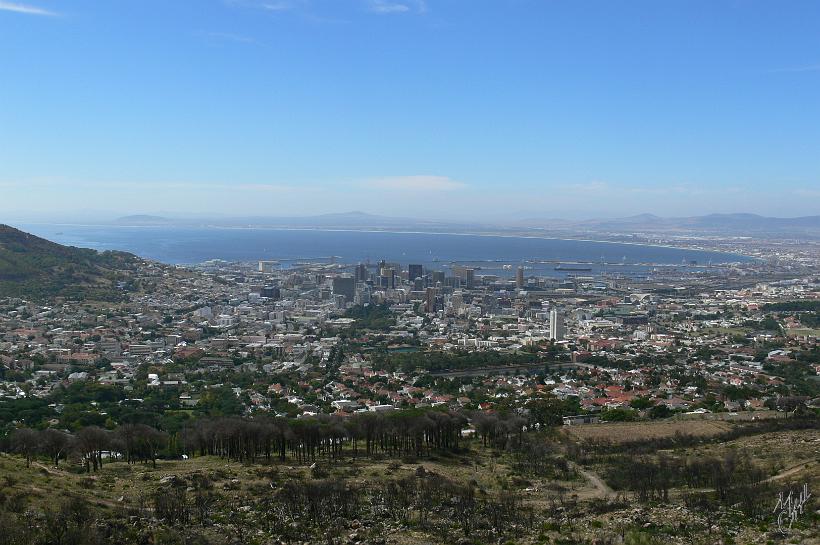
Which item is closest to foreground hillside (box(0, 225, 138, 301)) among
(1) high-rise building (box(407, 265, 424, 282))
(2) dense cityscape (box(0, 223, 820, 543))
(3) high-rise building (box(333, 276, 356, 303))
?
(2) dense cityscape (box(0, 223, 820, 543))

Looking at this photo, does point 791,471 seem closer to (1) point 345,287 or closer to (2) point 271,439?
(2) point 271,439

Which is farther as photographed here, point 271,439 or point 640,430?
point 640,430

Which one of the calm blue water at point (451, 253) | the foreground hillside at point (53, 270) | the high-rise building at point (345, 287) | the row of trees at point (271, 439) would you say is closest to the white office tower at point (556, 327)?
the high-rise building at point (345, 287)

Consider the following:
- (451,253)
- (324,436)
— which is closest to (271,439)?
(324,436)

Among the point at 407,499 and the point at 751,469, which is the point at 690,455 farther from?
the point at 407,499

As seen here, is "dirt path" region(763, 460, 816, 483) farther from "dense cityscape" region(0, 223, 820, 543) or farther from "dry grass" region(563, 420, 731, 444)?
"dry grass" region(563, 420, 731, 444)
